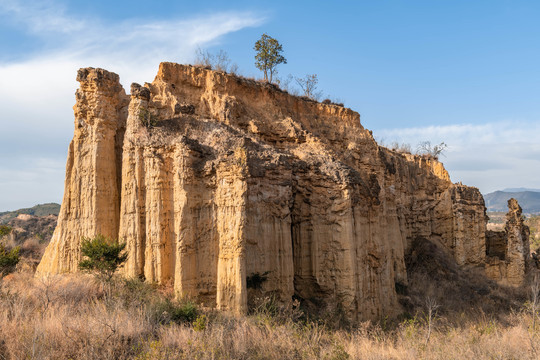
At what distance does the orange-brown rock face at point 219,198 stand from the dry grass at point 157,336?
156 cm

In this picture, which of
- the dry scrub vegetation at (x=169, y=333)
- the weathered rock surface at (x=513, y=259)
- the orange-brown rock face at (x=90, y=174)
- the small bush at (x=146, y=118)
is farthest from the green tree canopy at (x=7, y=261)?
the weathered rock surface at (x=513, y=259)

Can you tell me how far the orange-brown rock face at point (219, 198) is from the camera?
1316 cm

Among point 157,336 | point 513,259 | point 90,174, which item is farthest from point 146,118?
point 513,259

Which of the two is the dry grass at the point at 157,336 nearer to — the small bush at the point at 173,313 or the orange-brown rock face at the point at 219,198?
the small bush at the point at 173,313

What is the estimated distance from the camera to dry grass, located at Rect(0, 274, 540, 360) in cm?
847

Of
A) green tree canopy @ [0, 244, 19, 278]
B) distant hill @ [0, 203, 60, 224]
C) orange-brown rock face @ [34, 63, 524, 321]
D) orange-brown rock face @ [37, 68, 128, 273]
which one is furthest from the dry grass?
distant hill @ [0, 203, 60, 224]

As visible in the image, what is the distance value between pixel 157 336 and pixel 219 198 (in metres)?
4.73

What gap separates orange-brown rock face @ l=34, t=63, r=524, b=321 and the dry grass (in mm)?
1563

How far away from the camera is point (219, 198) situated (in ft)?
43.3

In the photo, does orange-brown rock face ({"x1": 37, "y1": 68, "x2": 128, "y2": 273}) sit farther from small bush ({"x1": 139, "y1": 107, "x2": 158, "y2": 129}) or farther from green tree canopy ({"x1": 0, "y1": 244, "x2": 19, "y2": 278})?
small bush ({"x1": 139, "y1": 107, "x2": 158, "y2": 129})

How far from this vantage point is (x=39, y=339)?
829 cm

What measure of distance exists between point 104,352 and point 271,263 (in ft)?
20.5

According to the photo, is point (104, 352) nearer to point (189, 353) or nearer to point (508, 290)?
point (189, 353)

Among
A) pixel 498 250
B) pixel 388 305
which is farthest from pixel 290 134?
pixel 498 250
